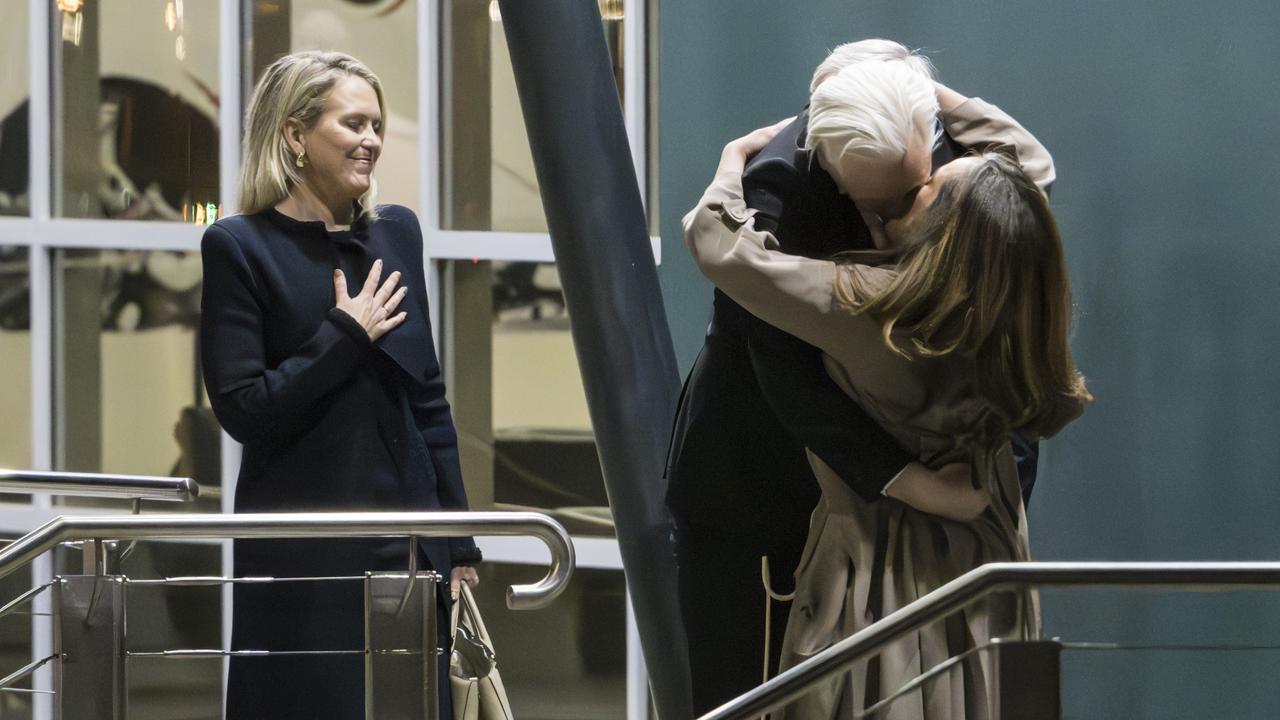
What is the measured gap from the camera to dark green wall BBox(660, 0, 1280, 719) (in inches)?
146

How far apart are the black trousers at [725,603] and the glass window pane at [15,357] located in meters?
4.14

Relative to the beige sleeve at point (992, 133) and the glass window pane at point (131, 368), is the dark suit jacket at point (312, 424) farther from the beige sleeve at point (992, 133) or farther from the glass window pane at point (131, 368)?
the glass window pane at point (131, 368)

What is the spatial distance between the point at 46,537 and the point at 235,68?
333 cm

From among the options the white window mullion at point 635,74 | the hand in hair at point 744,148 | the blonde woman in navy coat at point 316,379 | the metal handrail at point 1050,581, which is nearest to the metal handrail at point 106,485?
the blonde woman in navy coat at point 316,379

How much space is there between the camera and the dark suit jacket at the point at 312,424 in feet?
10.8

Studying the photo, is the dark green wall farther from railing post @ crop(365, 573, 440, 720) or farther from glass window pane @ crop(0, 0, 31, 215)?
glass window pane @ crop(0, 0, 31, 215)

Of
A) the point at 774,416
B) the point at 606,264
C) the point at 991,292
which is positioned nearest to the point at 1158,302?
the point at 606,264

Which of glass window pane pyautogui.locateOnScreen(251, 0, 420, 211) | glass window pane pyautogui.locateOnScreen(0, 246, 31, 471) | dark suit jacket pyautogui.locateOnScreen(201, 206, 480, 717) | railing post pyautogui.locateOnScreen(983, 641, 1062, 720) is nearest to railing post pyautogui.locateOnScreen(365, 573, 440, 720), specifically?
dark suit jacket pyautogui.locateOnScreen(201, 206, 480, 717)

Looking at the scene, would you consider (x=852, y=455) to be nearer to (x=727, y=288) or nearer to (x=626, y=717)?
(x=727, y=288)

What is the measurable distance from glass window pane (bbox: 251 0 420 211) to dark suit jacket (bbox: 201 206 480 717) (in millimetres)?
2088

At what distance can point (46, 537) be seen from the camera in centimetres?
285

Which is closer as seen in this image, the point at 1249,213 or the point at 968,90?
the point at 1249,213

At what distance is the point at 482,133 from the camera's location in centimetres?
543

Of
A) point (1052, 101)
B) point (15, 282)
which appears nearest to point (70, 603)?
point (1052, 101)
